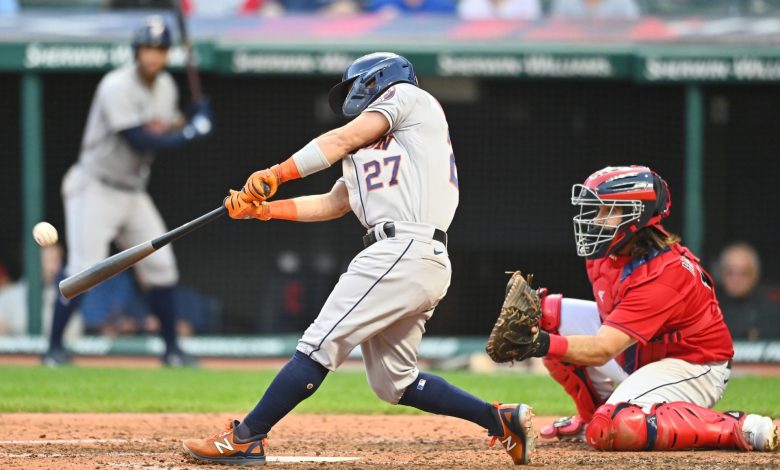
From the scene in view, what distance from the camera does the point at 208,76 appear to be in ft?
32.3

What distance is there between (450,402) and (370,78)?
1122 millimetres

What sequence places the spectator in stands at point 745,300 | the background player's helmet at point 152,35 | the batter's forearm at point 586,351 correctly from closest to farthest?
the batter's forearm at point 586,351 → the background player's helmet at point 152,35 → the spectator in stands at point 745,300

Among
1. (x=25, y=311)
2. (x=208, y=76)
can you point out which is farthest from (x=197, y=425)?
(x=208, y=76)

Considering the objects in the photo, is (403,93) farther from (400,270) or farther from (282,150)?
(282,150)

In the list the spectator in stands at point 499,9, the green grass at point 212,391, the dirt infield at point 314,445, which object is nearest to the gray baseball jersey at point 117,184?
the green grass at point 212,391

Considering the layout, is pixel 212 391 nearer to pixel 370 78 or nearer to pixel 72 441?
pixel 72 441

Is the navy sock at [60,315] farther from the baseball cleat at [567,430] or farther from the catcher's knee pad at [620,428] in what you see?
the catcher's knee pad at [620,428]

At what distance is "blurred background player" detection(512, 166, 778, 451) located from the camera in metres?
4.43

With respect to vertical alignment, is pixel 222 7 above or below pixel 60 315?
above

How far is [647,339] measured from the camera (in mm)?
4438

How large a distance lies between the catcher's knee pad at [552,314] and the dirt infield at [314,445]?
1.49ft

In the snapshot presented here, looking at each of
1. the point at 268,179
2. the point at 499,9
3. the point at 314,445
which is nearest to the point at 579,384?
the point at 314,445

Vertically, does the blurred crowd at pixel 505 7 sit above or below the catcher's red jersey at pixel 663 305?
above

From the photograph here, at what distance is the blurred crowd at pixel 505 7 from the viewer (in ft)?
32.3
